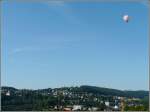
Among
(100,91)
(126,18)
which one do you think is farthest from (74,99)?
(126,18)

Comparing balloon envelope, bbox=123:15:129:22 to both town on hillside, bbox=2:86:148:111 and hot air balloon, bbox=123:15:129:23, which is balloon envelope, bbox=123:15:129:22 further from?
town on hillside, bbox=2:86:148:111

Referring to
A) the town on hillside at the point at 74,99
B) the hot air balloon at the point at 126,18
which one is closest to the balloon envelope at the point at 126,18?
the hot air balloon at the point at 126,18

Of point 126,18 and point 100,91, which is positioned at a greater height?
point 126,18

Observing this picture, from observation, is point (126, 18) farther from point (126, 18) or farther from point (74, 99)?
point (74, 99)

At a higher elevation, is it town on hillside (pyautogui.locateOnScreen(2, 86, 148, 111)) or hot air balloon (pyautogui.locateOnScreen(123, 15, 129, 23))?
hot air balloon (pyautogui.locateOnScreen(123, 15, 129, 23))

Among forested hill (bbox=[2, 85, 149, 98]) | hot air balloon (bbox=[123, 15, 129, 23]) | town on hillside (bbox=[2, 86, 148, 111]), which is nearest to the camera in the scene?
hot air balloon (bbox=[123, 15, 129, 23])

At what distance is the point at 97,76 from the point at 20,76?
48.7 inches

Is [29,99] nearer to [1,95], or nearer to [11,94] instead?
[11,94]

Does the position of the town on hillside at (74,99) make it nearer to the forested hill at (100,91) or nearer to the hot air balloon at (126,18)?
the forested hill at (100,91)

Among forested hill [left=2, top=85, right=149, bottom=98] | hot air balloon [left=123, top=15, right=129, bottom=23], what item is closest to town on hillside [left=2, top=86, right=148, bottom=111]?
forested hill [left=2, top=85, right=149, bottom=98]

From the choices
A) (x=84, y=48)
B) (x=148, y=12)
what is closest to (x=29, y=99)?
(x=148, y=12)

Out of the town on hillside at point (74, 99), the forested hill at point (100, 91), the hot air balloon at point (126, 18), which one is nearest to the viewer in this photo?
the hot air balloon at point (126, 18)

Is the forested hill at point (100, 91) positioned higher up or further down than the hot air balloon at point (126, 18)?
further down

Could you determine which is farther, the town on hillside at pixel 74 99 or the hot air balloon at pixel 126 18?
the town on hillside at pixel 74 99
